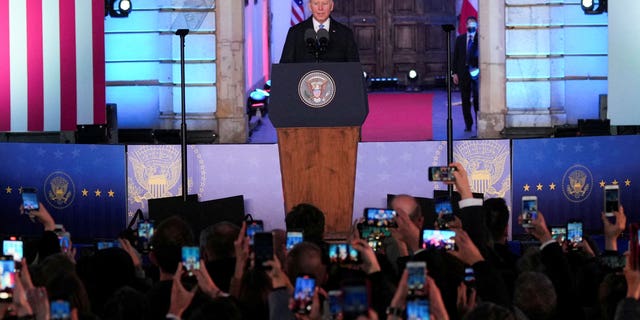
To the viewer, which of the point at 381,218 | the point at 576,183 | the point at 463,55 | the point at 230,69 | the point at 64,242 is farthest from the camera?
the point at 463,55

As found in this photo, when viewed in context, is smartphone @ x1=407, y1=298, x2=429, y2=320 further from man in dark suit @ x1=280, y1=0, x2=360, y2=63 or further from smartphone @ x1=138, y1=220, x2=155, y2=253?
man in dark suit @ x1=280, y1=0, x2=360, y2=63

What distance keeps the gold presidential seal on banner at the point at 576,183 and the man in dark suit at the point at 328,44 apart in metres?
3.44

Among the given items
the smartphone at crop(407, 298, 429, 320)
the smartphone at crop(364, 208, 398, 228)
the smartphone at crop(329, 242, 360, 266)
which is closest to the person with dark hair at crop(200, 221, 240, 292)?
the smartphone at crop(329, 242, 360, 266)

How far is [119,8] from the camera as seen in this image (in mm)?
19156

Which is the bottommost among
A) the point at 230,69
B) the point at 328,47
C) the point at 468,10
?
the point at 328,47

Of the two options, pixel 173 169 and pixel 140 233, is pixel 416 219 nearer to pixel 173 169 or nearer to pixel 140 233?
pixel 140 233

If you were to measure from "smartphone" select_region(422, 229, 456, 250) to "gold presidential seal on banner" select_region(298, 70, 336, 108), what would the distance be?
12.9 ft

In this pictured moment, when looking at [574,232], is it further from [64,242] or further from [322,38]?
[322,38]

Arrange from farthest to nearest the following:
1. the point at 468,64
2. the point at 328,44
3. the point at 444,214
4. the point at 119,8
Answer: the point at 468,64
the point at 119,8
the point at 328,44
the point at 444,214

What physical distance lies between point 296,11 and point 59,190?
10.1 meters

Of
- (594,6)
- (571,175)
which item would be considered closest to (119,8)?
(594,6)

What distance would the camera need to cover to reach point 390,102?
21031 mm

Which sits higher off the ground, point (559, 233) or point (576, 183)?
point (576, 183)

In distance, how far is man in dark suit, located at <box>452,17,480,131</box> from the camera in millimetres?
19484
